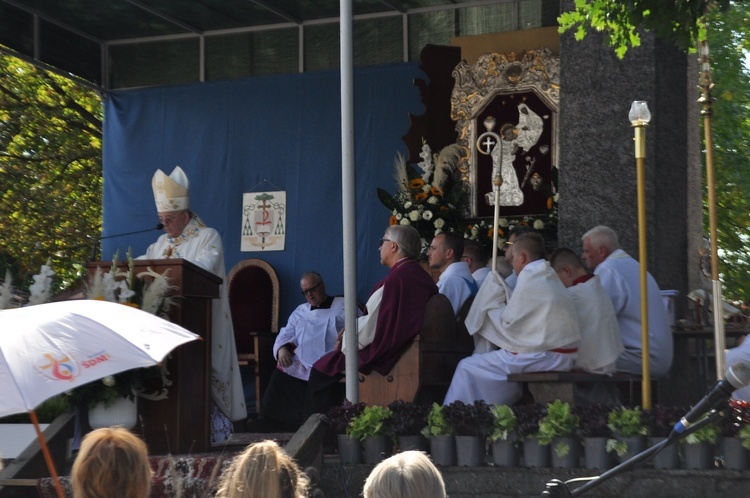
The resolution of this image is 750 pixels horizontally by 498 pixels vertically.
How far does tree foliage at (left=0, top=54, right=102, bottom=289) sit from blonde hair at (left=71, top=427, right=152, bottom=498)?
55.5 ft

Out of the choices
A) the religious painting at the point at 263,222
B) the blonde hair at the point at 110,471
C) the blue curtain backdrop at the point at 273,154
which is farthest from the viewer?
the religious painting at the point at 263,222

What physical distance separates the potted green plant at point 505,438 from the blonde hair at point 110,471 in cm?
347

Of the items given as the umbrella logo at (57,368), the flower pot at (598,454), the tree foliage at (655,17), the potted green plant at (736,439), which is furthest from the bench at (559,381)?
the umbrella logo at (57,368)

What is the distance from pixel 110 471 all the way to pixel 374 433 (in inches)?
146

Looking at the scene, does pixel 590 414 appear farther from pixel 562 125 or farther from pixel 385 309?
pixel 562 125

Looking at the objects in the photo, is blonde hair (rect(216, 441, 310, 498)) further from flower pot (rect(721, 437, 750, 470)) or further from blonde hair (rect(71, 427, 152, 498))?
flower pot (rect(721, 437, 750, 470))

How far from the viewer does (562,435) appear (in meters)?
6.49

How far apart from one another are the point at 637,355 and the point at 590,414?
77.0 inches

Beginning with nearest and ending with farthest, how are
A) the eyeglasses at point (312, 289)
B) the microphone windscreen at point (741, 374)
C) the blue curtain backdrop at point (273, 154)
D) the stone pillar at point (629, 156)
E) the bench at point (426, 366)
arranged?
the microphone windscreen at point (741, 374) → the bench at point (426, 366) → the stone pillar at point (629, 156) → the eyeglasses at point (312, 289) → the blue curtain backdrop at point (273, 154)

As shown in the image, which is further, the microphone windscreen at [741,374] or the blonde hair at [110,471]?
the microphone windscreen at [741,374]

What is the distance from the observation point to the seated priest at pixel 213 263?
8867mm

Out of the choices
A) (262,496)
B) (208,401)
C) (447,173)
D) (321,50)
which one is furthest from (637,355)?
(321,50)

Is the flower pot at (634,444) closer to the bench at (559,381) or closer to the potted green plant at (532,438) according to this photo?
the potted green plant at (532,438)

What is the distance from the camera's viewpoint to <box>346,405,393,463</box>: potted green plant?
7000 millimetres
